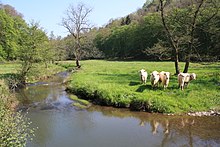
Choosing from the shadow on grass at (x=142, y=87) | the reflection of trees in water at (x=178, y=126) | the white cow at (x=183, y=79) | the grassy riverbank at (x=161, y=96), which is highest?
the white cow at (x=183, y=79)

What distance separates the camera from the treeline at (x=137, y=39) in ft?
107

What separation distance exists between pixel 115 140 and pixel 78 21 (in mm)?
47557

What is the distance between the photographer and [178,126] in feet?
53.7

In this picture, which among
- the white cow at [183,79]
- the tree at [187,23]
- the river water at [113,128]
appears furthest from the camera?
the tree at [187,23]

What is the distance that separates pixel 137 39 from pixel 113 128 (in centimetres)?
7615

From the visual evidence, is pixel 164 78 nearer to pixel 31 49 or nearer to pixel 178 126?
pixel 178 126

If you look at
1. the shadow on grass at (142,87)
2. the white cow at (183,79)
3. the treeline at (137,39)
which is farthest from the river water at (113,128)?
the treeline at (137,39)

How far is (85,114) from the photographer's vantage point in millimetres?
19500

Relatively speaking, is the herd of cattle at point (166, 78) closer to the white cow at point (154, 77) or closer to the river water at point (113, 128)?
the white cow at point (154, 77)

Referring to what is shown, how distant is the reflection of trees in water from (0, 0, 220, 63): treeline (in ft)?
36.0

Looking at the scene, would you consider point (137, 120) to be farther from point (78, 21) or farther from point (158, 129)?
point (78, 21)

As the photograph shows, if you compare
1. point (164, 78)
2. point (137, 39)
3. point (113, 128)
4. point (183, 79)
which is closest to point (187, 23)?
point (164, 78)

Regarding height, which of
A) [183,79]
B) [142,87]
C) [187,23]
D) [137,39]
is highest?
[137,39]

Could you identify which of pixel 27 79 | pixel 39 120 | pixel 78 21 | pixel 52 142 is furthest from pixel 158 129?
pixel 78 21
